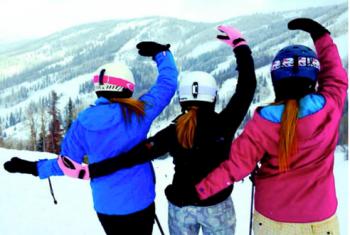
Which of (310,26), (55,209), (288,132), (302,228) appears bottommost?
(55,209)

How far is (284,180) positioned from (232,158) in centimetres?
33

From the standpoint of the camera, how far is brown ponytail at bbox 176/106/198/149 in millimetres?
2627

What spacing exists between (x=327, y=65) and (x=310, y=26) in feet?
1.11

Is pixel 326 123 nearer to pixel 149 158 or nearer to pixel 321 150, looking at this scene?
pixel 321 150

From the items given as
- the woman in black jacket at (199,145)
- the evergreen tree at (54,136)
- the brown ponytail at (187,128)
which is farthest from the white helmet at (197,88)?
the evergreen tree at (54,136)

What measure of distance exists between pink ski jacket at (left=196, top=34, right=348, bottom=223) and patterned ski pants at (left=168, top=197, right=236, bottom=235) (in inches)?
10.3

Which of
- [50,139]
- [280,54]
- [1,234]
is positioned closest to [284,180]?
[280,54]

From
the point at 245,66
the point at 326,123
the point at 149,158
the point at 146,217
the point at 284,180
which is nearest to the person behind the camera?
the point at 326,123

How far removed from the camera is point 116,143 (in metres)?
2.92

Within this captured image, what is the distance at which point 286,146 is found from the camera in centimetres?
228

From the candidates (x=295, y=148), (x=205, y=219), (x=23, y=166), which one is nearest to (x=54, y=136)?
(x=23, y=166)

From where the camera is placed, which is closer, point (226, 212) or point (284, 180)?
point (284, 180)

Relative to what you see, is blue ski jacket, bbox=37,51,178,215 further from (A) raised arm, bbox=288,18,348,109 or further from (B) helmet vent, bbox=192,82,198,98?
(A) raised arm, bbox=288,18,348,109

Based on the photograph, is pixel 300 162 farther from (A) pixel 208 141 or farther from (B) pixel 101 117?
(B) pixel 101 117
